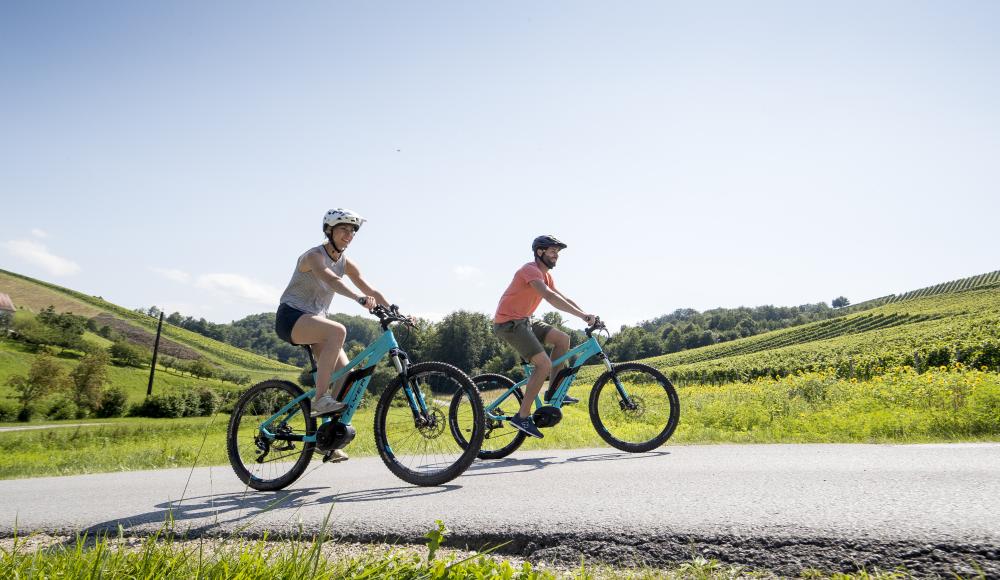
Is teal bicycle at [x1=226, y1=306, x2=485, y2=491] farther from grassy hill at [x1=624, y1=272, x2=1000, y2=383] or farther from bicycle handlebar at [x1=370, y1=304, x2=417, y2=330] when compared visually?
grassy hill at [x1=624, y1=272, x2=1000, y2=383]

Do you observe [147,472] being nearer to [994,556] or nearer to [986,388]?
[994,556]

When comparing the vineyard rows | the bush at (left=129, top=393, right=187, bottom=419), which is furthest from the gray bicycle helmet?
the bush at (left=129, top=393, right=187, bottom=419)

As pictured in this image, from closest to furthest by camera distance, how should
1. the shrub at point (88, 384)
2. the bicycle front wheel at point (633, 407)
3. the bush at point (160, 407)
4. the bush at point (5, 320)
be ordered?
the bicycle front wheel at point (633, 407) < the shrub at point (88, 384) < the bush at point (160, 407) < the bush at point (5, 320)

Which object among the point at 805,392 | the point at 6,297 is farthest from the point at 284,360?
the point at 805,392

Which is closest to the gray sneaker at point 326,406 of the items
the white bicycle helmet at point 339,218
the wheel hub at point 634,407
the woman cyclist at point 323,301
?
the woman cyclist at point 323,301

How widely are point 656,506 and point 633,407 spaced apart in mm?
2951

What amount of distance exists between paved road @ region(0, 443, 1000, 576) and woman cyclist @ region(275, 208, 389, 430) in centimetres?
92

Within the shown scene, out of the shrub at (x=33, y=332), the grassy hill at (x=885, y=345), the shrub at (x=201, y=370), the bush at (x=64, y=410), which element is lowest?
the bush at (x=64, y=410)

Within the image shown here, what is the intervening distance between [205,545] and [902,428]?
7426mm

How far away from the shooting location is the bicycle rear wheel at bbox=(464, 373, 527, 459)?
630 centimetres

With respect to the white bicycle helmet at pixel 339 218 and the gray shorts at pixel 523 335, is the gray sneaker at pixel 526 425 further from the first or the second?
the white bicycle helmet at pixel 339 218

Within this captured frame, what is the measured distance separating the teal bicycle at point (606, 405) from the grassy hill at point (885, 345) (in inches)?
705

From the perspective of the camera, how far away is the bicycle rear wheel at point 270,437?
484 centimetres

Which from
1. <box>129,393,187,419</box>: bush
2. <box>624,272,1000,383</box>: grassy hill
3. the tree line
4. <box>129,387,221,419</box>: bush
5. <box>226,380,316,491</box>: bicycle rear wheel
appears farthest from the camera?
<box>129,393,187,419</box>: bush
